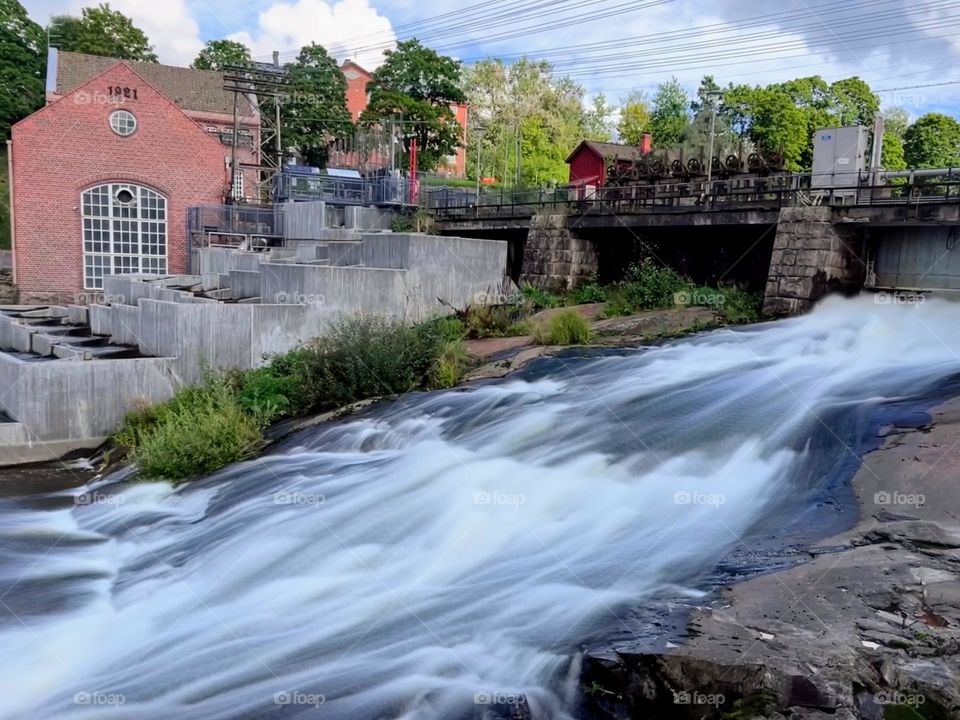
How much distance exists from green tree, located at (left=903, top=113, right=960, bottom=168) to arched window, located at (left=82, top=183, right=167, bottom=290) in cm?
4747

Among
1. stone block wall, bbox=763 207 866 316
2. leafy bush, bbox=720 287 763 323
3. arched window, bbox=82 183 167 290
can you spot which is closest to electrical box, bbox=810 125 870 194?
stone block wall, bbox=763 207 866 316

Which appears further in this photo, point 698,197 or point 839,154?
point 698,197

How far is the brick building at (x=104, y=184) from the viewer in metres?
27.3

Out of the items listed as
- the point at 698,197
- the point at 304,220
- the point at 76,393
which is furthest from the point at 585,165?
the point at 76,393

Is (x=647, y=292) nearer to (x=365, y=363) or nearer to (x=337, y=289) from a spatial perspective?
(x=337, y=289)

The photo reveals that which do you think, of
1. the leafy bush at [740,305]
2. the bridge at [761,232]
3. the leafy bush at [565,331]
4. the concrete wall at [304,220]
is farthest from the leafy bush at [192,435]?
the concrete wall at [304,220]

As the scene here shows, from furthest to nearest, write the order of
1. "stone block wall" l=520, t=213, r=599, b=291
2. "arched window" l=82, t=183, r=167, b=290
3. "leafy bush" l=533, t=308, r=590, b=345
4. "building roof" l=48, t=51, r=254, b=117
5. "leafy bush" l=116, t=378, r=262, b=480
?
"building roof" l=48, t=51, r=254, b=117, "arched window" l=82, t=183, r=167, b=290, "stone block wall" l=520, t=213, r=599, b=291, "leafy bush" l=533, t=308, r=590, b=345, "leafy bush" l=116, t=378, r=262, b=480

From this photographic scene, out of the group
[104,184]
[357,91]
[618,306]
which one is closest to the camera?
[618,306]

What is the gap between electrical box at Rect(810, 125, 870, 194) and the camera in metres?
18.3

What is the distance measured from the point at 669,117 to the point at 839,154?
129 ft

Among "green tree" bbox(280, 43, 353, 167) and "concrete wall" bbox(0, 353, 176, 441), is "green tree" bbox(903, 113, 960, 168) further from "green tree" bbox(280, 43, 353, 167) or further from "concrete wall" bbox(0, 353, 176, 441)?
"concrete wall" bbox(0, 353, 176, 441)

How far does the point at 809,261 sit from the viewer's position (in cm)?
1652

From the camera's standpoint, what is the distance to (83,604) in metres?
8.52

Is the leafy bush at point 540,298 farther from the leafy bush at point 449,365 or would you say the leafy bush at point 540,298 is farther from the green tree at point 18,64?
the green tree at point 18,64
